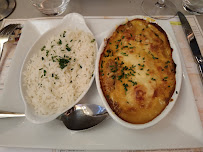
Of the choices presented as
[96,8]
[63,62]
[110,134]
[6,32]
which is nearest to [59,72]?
[63,62]

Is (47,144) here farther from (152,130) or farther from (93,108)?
(152,130)

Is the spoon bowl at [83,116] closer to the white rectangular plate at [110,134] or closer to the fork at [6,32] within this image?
the white rectangular plate at [110,134]

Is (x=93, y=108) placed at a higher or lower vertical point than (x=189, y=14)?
lower

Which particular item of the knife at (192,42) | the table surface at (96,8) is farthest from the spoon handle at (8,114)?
the knife at (192,42)

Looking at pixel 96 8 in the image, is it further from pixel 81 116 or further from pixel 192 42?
pixel 81 116

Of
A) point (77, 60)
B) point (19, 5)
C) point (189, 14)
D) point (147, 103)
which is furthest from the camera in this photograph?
point (19, 5)

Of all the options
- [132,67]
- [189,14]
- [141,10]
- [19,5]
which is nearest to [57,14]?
[19,5]
